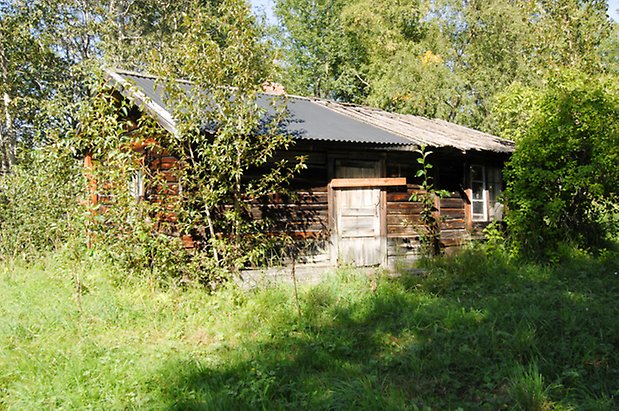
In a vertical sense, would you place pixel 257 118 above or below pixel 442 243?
above

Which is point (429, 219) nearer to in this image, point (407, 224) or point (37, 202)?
point (407, 224)

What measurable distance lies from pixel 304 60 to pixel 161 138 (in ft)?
69.6

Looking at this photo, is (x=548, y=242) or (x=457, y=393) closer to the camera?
(x=457, y=393)

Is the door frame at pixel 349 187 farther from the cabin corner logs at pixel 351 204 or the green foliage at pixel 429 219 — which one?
the green foliage at pixel 429 219

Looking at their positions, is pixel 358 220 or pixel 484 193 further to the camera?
pixel 484 193

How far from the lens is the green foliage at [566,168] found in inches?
346

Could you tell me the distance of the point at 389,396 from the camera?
3.84 meters

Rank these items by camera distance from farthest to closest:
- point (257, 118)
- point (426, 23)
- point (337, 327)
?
1. point (426, 23)
2. point (257, 118)
3. point (337, 327)

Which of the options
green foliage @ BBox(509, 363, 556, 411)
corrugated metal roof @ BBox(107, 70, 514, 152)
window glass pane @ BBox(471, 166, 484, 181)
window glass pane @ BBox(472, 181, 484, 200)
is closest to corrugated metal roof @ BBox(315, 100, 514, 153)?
corrugated metal roof @ BBox(107, 70, 514, 152)

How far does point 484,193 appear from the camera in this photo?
471 inches

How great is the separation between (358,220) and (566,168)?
4.14 metres

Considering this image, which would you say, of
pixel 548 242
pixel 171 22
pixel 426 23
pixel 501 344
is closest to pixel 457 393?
pixel 501 344

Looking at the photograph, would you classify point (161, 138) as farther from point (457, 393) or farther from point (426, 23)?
point (426, 23)

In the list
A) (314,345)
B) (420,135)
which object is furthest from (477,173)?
(314,345)
